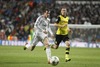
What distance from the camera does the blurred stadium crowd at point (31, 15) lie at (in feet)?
141

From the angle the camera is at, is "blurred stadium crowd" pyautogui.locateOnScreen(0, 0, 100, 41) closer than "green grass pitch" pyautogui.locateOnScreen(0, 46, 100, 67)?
No

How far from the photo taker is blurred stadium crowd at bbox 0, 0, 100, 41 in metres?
43.1

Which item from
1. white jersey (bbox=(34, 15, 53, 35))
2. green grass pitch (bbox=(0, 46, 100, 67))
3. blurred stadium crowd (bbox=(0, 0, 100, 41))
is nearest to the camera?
white jersey (bbox=(34, 15, 53, 35))

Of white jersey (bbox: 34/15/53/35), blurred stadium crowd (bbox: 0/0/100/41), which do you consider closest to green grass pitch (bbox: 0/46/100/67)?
white jersey (bbox: 34/15/53/35)

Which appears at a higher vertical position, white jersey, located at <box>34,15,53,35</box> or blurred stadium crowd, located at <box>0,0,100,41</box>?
white jersey, located at <box>34,15,53,35</box>

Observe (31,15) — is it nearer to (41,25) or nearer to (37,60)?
(37,60)

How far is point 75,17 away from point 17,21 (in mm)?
6597

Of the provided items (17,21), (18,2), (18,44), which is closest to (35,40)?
(18,44)

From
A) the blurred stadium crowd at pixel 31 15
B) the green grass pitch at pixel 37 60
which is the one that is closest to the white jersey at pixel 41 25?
the green grass pitch at pixel 37 60

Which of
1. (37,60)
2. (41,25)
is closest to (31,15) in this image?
(37,60)

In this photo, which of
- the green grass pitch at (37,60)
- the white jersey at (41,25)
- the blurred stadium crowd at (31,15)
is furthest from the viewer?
the blurred stadium crowd at (31,15)

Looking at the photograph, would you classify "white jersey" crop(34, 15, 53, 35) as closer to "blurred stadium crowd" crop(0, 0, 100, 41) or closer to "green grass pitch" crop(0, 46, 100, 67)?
"green grass pitch" crop(0, 46, 100, 67)

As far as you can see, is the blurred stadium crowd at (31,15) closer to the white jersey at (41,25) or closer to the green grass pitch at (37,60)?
the green grass pitch at (37,60)

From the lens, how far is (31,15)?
45.7 m
